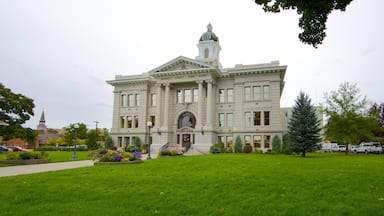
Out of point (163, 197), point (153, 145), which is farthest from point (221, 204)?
point (153, 145)

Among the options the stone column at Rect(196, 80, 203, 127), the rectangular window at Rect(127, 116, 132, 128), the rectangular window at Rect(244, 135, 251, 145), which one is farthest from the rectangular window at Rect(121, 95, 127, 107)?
the rectangular window at Rect(244, 135, 251, 145)

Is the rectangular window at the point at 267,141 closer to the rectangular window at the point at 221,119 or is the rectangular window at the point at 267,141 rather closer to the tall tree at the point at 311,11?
the rectangular window at the point at 221,119

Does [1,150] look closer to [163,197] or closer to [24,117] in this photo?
[24,117]

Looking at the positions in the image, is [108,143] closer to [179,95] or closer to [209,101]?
[179,95]

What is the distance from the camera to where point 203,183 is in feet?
29.6

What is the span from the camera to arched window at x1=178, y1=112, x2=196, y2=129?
135 feet

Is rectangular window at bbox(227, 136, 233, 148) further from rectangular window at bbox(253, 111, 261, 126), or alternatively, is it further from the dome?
the dome

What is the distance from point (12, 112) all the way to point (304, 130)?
87.2ft

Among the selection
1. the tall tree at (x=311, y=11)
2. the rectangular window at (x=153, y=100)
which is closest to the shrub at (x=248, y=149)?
the rectangular window at (x=153, y=100)

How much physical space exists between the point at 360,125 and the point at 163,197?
105ft

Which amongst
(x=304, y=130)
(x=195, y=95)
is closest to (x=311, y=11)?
(x=304, y=130)

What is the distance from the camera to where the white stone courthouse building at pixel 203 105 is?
37.6 m

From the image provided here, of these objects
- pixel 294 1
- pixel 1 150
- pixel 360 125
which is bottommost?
pixel 1 150

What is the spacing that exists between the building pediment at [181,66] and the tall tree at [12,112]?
71.6ft
